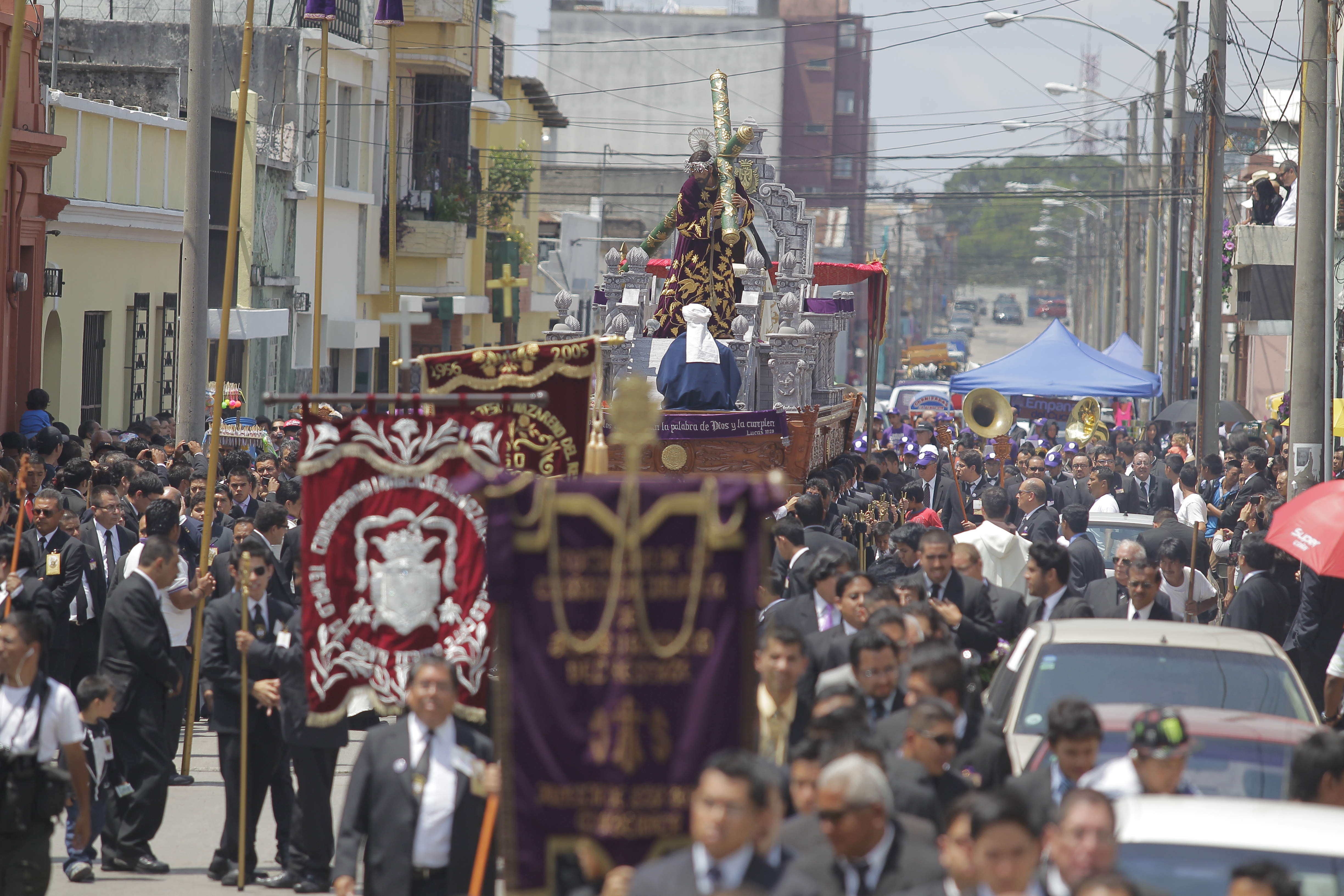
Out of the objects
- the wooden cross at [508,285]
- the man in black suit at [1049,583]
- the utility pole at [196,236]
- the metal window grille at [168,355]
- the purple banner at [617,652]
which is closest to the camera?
the purple banner at [617,652]

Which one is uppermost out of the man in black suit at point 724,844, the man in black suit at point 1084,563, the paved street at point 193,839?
the man in black suit at point 1084,563

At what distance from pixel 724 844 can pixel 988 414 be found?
18.6 metres

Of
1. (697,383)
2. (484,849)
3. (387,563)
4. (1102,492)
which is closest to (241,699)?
(387,563)

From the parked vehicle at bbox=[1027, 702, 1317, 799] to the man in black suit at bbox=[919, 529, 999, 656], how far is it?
2.19 m

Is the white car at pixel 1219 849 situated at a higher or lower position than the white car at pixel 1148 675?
lower

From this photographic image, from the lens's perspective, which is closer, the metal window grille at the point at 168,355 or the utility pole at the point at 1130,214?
the metal window grille at the point at 168,355

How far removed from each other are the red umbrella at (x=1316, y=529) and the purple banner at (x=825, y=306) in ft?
38.1

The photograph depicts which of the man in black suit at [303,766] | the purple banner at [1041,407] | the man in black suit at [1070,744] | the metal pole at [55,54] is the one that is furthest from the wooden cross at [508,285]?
the man in black suit at [1070,744]

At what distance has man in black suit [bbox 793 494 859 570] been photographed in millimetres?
11266

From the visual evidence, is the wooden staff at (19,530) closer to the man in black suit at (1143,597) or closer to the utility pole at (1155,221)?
the man in black suit at (1143,597)

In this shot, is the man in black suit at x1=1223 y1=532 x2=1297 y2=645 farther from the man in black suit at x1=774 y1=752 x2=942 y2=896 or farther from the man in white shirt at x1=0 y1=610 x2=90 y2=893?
the man in white shirt at x1=0 y1=610 x2=90 y2=893

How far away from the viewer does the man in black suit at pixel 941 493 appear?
1703 cm

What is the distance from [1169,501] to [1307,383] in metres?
4.08

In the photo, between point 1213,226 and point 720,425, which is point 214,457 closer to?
point 720,425
